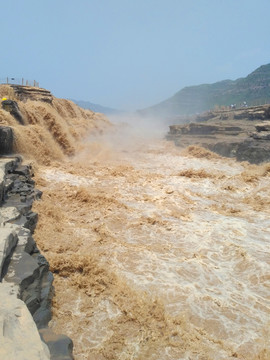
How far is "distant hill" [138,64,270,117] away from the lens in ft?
205

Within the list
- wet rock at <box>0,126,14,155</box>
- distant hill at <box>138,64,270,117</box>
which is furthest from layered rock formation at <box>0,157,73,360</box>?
distant hill at <box>138,64,270,117</box>

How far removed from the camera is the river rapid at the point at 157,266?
10.5 ft

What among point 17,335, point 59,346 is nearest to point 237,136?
point 59,346

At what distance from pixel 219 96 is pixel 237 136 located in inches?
2520

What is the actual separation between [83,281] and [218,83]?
10484 cm

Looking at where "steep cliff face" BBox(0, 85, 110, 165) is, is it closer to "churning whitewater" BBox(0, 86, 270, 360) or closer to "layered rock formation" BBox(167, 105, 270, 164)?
"churning whitewater" BBox(0, 86, 270, 360)

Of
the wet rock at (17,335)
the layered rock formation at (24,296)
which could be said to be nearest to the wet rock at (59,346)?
the layered rock formation at (24,296)

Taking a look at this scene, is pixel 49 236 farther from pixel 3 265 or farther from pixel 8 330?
pixel 8 330

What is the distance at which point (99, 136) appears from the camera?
62.5 feet

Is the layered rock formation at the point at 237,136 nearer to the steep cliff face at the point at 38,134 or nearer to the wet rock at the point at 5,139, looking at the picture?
the steep cliff face at the point at 38,134

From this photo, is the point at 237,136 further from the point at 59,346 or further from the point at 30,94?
the point at 59,346

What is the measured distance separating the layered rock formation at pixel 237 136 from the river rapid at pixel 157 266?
5.18m

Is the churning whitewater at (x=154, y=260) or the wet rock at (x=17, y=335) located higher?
the wet rock at (x=17, y=335)

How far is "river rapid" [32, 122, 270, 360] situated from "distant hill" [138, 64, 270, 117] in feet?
130
